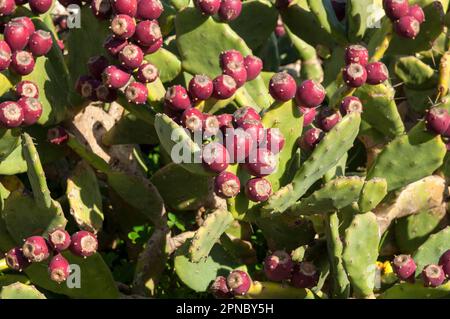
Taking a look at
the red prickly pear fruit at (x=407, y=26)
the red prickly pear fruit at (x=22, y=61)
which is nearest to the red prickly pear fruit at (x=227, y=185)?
the red prickly pear fruit at (x=22, y=61)

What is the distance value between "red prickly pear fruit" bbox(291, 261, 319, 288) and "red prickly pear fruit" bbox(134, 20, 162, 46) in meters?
0.80

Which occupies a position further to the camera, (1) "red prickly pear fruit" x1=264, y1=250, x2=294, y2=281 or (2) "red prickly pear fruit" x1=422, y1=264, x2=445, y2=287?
(1) "red prickly pear fruit" x1=264, y1=250, x2=294, y2=281

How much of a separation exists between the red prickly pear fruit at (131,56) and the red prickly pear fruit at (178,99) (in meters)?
0.13

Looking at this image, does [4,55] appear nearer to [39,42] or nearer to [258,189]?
[39,42]

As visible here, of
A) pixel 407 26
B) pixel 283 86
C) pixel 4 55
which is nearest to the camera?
pixel 283 86

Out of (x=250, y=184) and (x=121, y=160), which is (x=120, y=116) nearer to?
(x=121, y=160)

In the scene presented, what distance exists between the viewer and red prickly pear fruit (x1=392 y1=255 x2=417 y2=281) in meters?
2.51

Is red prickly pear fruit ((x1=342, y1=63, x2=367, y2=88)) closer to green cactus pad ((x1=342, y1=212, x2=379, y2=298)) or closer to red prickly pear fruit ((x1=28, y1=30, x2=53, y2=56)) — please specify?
green cactus pad ((x1=342, y1=212, x2=379, y2=298))

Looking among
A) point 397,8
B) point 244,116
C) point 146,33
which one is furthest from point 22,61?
point 397,8

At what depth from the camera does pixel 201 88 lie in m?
2.68

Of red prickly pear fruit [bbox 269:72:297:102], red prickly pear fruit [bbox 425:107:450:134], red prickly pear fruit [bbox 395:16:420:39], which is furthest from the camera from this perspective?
red prickly pear fruit [bbox 395:16:420:39]

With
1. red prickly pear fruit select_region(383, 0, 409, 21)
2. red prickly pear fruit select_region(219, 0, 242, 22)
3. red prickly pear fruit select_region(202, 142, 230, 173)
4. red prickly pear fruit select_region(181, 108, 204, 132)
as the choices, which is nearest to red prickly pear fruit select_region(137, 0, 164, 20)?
red prickly pear fruit select_region(219, 0, 242, 22)

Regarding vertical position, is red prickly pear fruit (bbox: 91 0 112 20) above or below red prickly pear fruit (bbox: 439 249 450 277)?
above

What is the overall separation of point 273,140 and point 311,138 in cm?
19
